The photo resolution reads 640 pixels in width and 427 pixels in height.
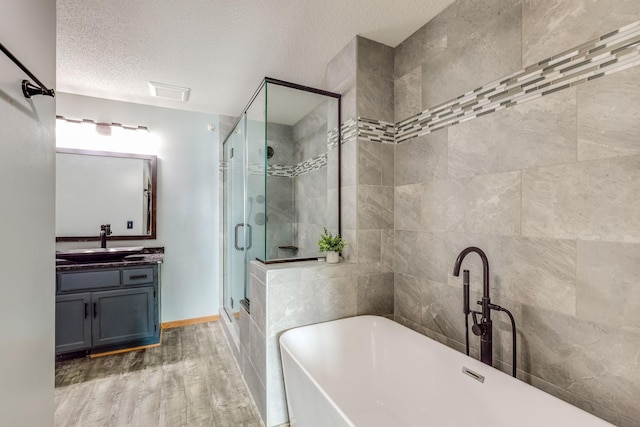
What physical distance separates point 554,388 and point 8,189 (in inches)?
88.1

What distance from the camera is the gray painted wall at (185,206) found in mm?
3340

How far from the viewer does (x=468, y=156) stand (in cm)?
165

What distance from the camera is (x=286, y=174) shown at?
8.32 feet

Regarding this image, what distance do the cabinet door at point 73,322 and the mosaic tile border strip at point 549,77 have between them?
10.5 feet

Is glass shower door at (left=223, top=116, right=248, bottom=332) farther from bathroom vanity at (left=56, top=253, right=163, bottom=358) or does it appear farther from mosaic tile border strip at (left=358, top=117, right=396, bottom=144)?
mosaic tile border strip at (left=358, top=117, right=396, bottom=144)

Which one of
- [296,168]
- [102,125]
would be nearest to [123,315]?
[102,125]

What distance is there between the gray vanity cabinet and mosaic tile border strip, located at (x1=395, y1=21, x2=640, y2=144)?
2870 mm

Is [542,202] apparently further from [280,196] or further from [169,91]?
[169,91]

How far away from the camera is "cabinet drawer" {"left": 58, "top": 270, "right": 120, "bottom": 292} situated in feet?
8.09

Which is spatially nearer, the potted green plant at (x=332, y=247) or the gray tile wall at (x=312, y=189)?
the potted green plant at (x=332, y=247)

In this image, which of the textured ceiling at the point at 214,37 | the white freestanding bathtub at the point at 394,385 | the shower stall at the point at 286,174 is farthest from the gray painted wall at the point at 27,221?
the shower stall at the point at 286,174

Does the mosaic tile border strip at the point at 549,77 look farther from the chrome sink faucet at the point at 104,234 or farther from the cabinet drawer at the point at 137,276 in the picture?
the chrome sink faucet at the point at 104,234

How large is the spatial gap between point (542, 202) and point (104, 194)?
3778mm

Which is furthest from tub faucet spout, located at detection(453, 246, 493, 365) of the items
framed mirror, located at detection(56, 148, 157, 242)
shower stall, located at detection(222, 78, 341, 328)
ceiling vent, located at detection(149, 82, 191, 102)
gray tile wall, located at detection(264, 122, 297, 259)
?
framed mirror, located at detection(56, 148, 157, 242)
